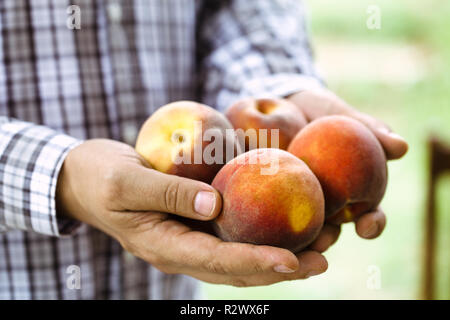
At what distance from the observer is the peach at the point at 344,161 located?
66cm

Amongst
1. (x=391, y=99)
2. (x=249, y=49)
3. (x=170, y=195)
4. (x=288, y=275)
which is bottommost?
(x=391, y=99)

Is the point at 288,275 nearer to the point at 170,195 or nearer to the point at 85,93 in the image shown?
the point at 170,195

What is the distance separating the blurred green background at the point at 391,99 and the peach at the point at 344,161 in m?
1.10

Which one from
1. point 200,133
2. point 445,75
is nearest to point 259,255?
point 200,133

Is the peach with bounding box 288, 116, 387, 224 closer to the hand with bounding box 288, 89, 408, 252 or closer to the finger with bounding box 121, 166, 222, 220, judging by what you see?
the hand with bounding box 288, 89, 408, 252

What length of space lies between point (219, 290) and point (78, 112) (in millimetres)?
1027

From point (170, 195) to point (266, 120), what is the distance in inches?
8.6

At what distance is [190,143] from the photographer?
66cm

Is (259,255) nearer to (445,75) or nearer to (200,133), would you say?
(200,133)

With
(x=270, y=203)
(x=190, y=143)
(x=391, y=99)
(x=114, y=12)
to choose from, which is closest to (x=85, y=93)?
(x=114, y=12)

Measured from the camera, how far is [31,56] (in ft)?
2.74

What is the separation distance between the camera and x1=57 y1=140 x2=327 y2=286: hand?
1.83 feet

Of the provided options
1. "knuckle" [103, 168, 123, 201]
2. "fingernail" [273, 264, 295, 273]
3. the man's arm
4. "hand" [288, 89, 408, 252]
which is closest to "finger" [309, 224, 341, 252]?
"hand" [288, 89, 408, 252]

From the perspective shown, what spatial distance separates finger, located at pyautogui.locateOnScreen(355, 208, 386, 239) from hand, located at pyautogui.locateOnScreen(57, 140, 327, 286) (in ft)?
0.41
